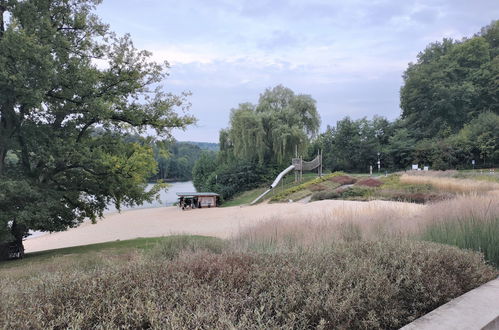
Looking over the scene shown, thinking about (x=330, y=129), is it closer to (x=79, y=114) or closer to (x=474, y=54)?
(x=474, y=54)

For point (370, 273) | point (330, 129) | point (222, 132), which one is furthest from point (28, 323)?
point (330, 129)

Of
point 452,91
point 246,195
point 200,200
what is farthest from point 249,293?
point 452,91

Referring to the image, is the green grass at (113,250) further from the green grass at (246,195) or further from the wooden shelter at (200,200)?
the green grass at (246,195)

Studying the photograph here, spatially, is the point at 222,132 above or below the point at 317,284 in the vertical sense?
above

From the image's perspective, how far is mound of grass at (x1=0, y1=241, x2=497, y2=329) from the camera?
202 cm

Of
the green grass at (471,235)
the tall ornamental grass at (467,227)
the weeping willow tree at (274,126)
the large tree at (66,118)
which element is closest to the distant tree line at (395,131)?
the weeping willow tree at (274,126)

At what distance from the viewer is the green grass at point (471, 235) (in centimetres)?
464

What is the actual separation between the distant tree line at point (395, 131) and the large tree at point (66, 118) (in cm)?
2631

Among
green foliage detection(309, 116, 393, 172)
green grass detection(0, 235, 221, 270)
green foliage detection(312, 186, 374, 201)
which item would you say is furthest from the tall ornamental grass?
green foliage detection(309, 116, 393, 172)

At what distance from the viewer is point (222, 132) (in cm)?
4516

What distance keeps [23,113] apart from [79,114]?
1485 mm

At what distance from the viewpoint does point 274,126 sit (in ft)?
128

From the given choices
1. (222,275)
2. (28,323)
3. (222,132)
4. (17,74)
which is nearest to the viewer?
(28,323)

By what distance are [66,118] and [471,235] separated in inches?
436
